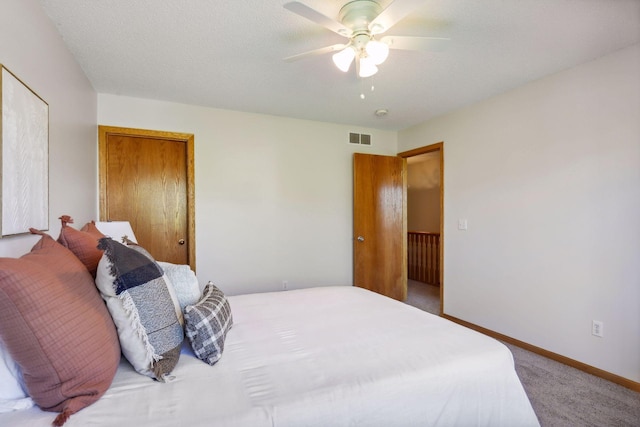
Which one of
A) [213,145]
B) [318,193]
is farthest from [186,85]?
[318,193]

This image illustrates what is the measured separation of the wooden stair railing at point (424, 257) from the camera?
210 inches

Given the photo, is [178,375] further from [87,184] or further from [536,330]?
[536,330]

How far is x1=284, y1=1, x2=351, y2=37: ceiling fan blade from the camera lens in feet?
4.53

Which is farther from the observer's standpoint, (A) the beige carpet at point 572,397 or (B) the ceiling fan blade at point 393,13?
(A) the beige carpet at point 572,397

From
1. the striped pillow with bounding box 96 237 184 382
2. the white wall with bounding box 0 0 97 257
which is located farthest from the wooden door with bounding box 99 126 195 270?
the striped pillow with bounding box 96 237 184 382

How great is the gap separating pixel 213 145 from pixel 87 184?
1239 mm

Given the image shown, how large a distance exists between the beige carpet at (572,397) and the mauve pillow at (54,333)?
2265 mm

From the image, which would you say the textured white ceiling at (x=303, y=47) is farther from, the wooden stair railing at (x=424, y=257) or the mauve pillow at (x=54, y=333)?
the wooden stair railing at (x=424, y=257)

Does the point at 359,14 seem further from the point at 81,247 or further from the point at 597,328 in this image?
the point at 597,328

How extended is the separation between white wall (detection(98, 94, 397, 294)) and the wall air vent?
6cm

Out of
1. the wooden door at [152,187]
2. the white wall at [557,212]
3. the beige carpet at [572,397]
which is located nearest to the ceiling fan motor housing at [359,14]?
the white wall at [557,212]

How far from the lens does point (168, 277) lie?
144cm

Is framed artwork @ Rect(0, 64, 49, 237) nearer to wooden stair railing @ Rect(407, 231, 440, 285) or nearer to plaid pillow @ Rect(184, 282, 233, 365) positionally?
plaid pillow @ Rect(184, 282, 233, 365)

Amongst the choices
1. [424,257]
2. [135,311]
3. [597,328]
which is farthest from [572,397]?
[424,257]
